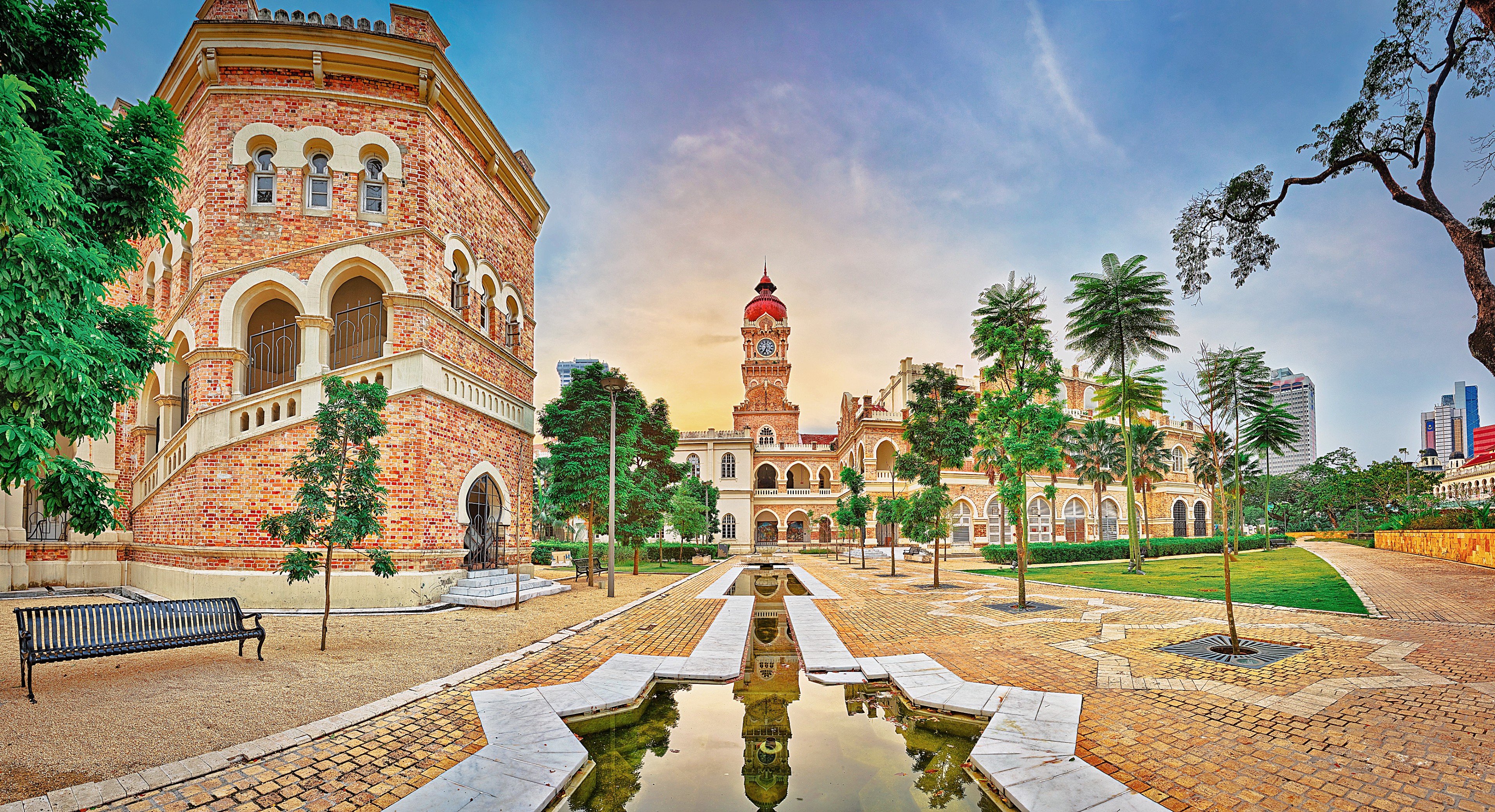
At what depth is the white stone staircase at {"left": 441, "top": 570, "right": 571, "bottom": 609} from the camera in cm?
1366

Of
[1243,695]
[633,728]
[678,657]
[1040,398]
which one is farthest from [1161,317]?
[633,728]

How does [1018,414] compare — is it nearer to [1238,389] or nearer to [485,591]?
[485,591]

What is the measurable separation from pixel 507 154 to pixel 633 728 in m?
17.8

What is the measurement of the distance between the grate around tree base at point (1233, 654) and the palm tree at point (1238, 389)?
3409 millimetres

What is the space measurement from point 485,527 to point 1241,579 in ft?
72.8

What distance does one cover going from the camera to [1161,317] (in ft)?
93.1

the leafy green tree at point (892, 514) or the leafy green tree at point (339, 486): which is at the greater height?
the leafy green tree at point (339, 486)

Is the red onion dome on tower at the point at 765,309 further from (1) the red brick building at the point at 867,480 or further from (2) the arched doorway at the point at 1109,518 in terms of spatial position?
(2) the arched doorway at the point at 1109,518

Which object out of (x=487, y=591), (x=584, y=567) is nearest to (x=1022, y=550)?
(x=487, y=591)

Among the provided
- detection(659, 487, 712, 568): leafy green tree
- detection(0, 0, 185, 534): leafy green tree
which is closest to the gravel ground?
detection(0, 0, 185, 534): leafy green tree

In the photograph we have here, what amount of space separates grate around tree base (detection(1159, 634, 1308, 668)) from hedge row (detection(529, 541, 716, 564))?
1171 inches

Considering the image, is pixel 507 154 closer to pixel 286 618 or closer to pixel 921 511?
pixel 286 618

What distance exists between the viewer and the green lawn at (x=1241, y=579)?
45.7 ft

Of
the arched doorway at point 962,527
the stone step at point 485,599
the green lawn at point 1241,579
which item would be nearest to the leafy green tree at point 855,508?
the green lawn at point 1241,579
